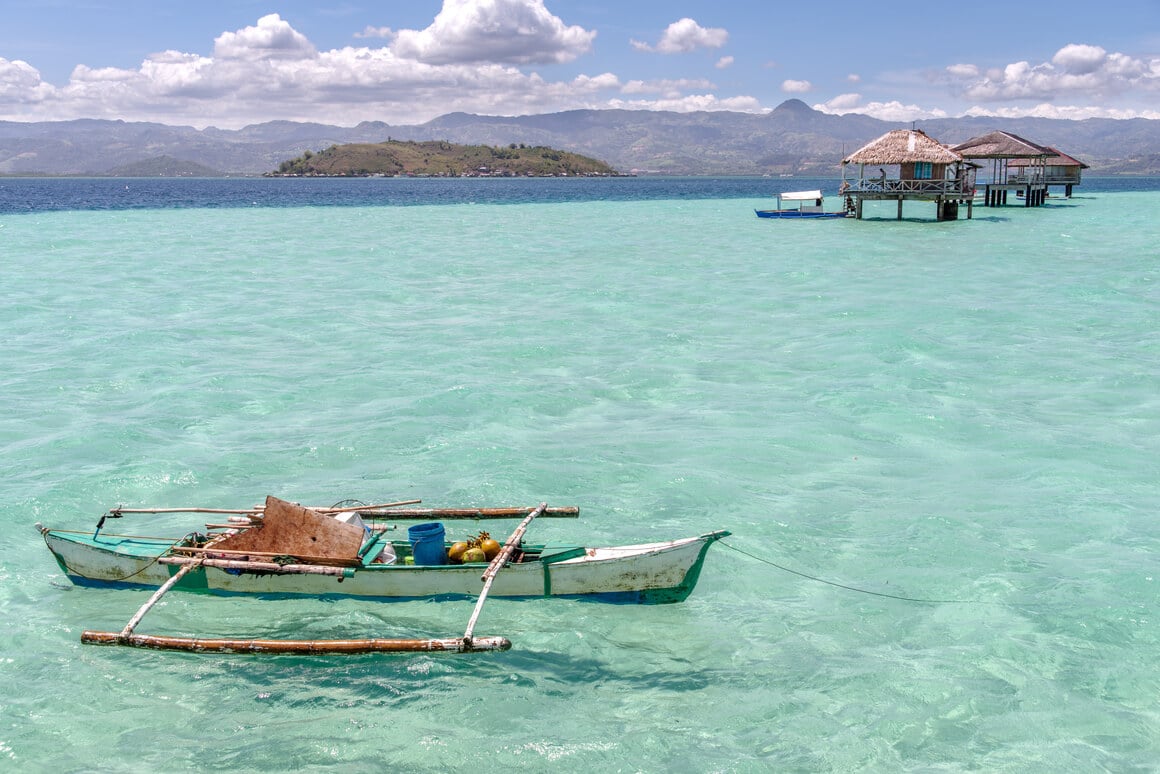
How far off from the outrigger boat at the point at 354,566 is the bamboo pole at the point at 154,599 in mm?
21

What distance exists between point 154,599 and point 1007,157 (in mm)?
75090

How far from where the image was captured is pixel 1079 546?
43.5 ft

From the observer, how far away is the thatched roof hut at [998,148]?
70.1m

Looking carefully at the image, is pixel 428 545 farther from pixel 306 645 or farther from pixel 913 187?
pixel 913 187

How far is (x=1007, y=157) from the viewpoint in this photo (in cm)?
7088

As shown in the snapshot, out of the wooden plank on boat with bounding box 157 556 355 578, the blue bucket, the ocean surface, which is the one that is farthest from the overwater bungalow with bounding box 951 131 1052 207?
the wooden plank on boat with bounding box 157 556 355 578

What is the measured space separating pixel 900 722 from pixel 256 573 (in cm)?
782

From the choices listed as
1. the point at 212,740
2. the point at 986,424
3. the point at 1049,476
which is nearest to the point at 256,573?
the point at 212,740

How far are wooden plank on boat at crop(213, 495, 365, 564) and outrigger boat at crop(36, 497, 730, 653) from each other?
1 cm

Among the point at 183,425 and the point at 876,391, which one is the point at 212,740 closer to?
the point at 183,425

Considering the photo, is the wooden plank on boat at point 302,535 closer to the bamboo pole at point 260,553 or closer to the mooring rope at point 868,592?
the bamboo pole at point 260,553

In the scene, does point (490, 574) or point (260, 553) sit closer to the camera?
point (490, 574)

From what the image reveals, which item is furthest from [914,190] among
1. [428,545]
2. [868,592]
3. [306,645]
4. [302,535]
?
[306,645]

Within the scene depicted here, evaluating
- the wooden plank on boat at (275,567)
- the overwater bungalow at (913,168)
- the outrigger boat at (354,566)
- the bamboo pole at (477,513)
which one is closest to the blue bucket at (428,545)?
the outrigger boat at (354,566)
